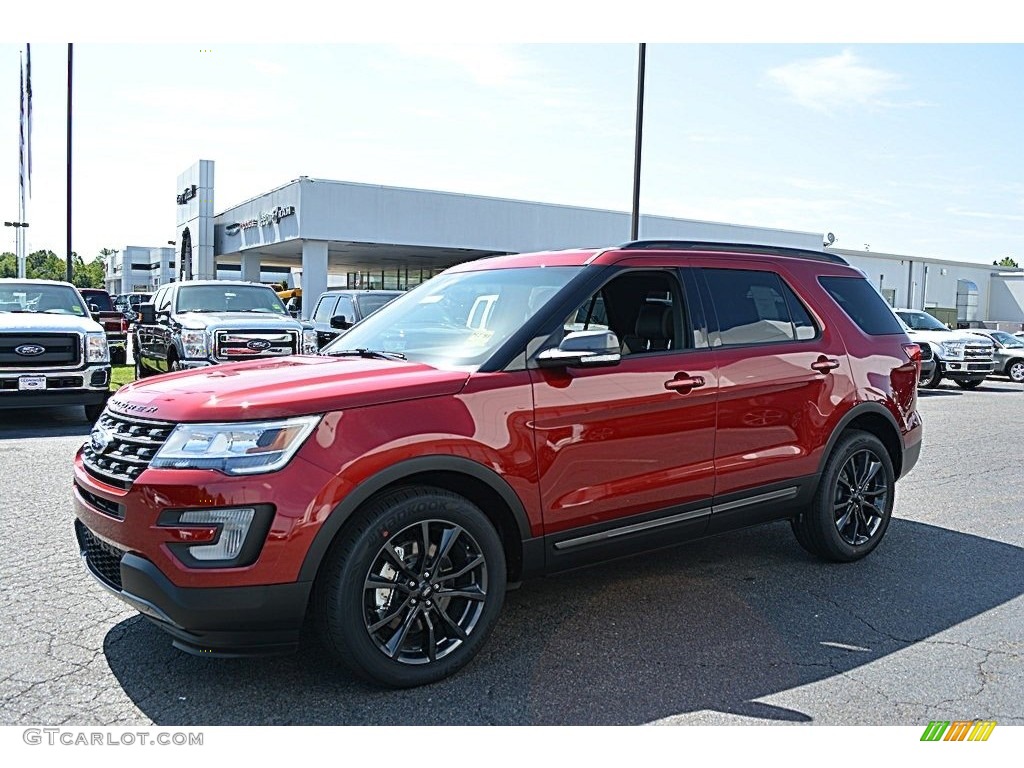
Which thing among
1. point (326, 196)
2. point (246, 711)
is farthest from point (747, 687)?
point (326, 196)

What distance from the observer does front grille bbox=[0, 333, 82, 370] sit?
10.7 meters

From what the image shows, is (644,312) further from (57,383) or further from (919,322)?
(919,322)

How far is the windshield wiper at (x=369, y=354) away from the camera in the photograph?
4504 mm

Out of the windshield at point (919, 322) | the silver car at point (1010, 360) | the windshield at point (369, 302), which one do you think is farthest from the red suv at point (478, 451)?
the silver car at point (1010, 360)

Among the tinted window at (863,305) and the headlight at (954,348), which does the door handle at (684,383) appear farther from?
the headlight at (954,348)

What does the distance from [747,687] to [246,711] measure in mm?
2070

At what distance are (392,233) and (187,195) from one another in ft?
53.1

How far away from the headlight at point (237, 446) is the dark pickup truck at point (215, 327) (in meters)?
9.41

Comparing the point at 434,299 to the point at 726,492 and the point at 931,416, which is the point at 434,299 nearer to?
the point at 726,492

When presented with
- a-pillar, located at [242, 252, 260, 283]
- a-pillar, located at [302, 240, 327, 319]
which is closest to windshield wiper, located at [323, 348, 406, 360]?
a-pillar, located at [302, 240, 327, 319]

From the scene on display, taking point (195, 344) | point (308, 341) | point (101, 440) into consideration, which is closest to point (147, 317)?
point (195, 344)

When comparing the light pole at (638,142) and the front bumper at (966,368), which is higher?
the light pole at (638,142)

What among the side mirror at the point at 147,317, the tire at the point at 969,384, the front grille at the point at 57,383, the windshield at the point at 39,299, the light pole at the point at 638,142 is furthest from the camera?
the tire at the point at 969,384

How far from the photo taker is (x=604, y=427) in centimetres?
438
